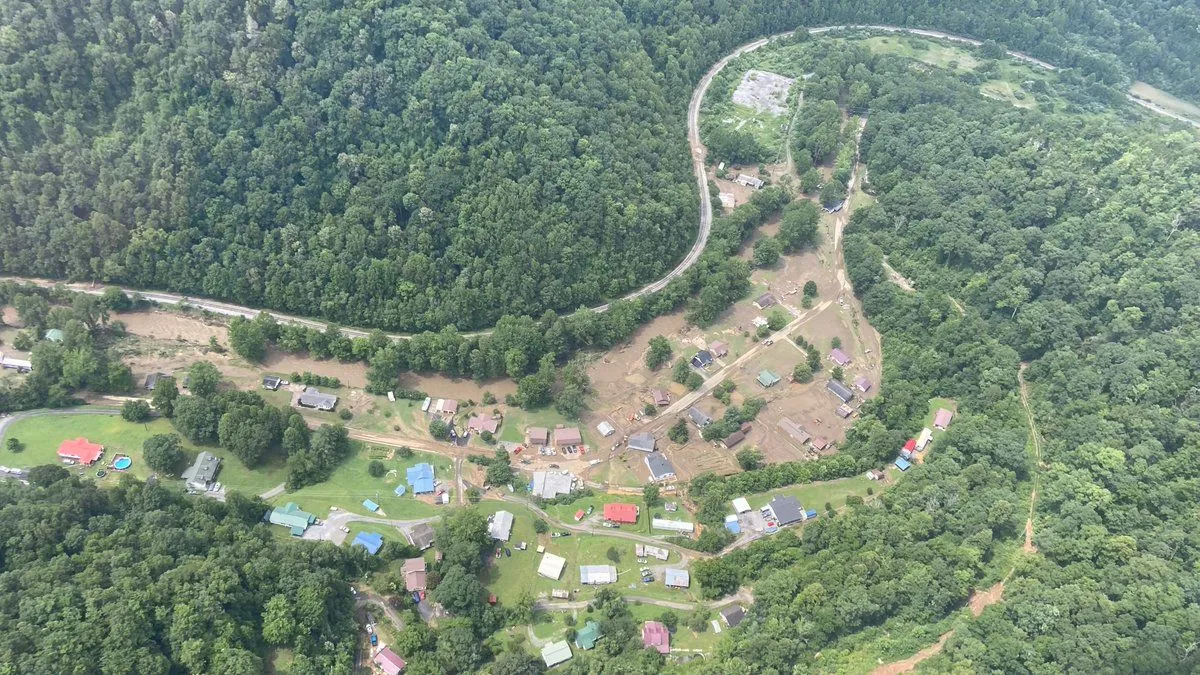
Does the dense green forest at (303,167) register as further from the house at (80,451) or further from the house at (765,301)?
the house at (80,451)

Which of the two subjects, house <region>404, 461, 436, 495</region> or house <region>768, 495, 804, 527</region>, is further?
house <region>404, 461, 436, 495</region>

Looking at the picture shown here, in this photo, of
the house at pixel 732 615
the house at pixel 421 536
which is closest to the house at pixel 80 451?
the house at pixel 421 536

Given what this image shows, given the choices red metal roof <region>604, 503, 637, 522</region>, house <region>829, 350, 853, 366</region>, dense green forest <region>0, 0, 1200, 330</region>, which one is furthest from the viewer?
house <region>829, 350, 853, 366</region>

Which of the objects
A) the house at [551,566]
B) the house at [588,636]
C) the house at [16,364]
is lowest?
the house at [588,636]

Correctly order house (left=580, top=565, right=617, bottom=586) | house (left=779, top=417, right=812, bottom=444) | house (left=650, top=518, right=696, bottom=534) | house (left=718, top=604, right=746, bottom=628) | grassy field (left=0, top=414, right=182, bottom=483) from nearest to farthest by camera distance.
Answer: house (left=718, top=604, right=746, bottom=628), house (left=580, top=565, right=617, bottom=586), house (left=650, top=518, right=696, bottom=534), grassy field (left=0, top=414, right=182, bottom=483), house (left=779, top=417, right=812, bottom=444)

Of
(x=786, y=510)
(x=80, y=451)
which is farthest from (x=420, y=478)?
(x=786, y=510)

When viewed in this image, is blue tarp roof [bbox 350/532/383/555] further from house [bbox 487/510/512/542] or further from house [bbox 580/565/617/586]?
house [bbox 580/565/617/586]

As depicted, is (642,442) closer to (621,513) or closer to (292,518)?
(621,513)

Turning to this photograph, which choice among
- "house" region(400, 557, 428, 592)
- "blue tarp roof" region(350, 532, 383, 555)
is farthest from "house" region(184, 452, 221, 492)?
"house" region(400, 557, 428, 592)
